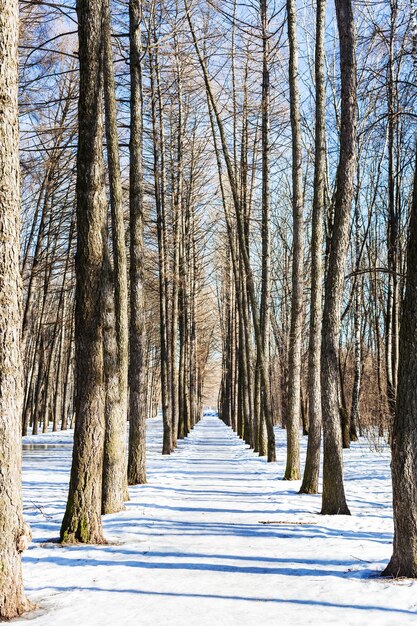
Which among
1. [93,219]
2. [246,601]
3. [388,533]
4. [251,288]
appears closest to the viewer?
[246,601]

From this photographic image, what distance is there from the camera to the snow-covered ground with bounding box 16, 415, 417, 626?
4184 millimetres

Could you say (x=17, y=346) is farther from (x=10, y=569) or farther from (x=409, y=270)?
(x=409, y=270)

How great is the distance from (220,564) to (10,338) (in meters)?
2.87

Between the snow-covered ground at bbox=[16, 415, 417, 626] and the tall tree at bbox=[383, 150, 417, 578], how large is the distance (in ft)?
0.71

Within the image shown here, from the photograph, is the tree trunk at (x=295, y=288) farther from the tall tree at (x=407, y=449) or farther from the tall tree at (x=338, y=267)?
the tall tree at (x=407, y=449)

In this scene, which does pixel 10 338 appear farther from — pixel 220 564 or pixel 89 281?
pixel 220 564

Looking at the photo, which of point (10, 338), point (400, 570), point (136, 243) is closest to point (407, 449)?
point (400, 570)

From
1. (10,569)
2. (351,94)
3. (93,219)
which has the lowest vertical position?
(10,569)

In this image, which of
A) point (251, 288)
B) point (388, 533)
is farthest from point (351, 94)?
point (251, 288)

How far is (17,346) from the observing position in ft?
14.2

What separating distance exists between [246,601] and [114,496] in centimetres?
418

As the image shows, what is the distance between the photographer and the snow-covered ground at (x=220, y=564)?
418 centimetres

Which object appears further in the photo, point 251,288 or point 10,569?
point 251,288

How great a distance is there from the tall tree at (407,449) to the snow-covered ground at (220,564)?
22 cm
